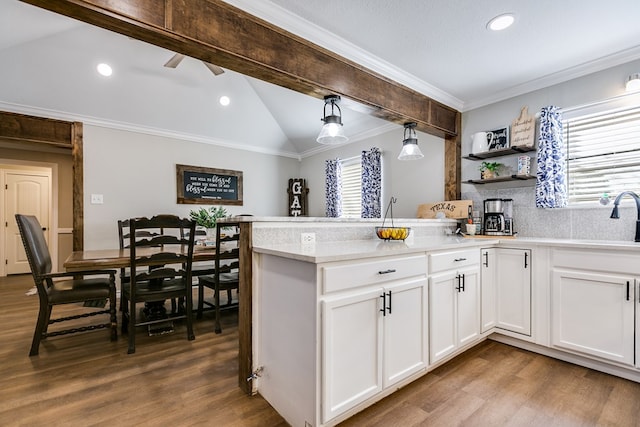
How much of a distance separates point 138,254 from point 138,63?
2.66 metres

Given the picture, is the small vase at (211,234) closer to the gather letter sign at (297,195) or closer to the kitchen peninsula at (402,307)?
the kitchen peninsula at (402,307)

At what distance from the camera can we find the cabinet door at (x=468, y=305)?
226 centimetres

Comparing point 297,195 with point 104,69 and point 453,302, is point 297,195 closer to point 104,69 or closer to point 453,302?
point 104,69

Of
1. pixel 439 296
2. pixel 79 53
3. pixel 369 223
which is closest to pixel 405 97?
pixel 369 223

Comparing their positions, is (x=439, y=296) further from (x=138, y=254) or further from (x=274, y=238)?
(x=138, y=254)

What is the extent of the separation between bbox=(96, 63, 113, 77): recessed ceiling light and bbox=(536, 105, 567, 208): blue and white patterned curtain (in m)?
4.95

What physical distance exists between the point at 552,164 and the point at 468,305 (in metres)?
1.55

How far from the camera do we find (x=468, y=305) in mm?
2344

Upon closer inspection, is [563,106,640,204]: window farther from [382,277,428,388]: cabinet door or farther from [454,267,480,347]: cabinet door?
[382,277,428,388]: cabinet door

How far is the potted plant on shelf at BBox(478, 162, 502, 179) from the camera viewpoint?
10.5 ft

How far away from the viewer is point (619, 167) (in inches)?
101

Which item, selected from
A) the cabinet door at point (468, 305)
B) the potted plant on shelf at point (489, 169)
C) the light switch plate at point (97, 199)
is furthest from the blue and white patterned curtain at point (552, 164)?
the light switch plate at point (97, 199)

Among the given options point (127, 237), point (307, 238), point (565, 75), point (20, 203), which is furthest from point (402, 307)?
point (20, 203)

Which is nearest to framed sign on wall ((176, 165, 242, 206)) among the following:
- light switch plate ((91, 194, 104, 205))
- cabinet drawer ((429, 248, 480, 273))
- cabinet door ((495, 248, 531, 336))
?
light switch plate ((91, 194, 104, 205))
